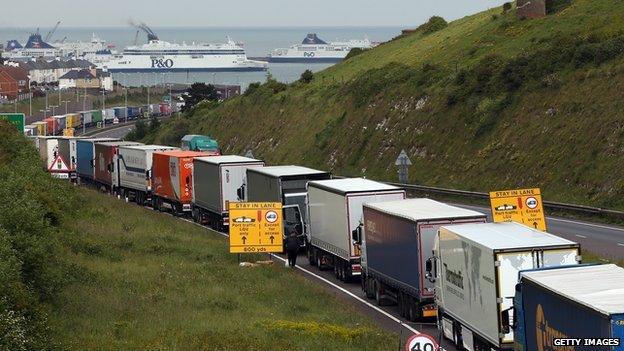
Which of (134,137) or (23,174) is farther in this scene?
(134,137)

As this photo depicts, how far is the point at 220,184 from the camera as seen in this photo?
53.1 metres

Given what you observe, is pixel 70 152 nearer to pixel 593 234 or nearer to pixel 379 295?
pixel 593 234

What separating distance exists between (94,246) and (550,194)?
26244 mm

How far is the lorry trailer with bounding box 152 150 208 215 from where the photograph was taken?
59.9 meters

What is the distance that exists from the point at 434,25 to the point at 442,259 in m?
99.5

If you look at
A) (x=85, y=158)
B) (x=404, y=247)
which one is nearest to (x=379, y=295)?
(x=404, y=247)

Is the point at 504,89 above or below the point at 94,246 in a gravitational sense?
above

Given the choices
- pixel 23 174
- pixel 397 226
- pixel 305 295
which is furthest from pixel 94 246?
pixel 397 226

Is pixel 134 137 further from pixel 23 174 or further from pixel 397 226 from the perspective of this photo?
pixel 397 226

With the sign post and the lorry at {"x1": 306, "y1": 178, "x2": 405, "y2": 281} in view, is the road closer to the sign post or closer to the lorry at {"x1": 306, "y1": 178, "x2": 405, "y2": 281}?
the lorry at {"x1": 306, "y1": 178, "x2": 405, "y2": 281}

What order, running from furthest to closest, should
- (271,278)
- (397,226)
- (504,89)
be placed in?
(504,89) < (271,278) < (397,226)

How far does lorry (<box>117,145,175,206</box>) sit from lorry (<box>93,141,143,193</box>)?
0.88 m

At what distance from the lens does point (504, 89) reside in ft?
247

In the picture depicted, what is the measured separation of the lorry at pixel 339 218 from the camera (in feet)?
123
